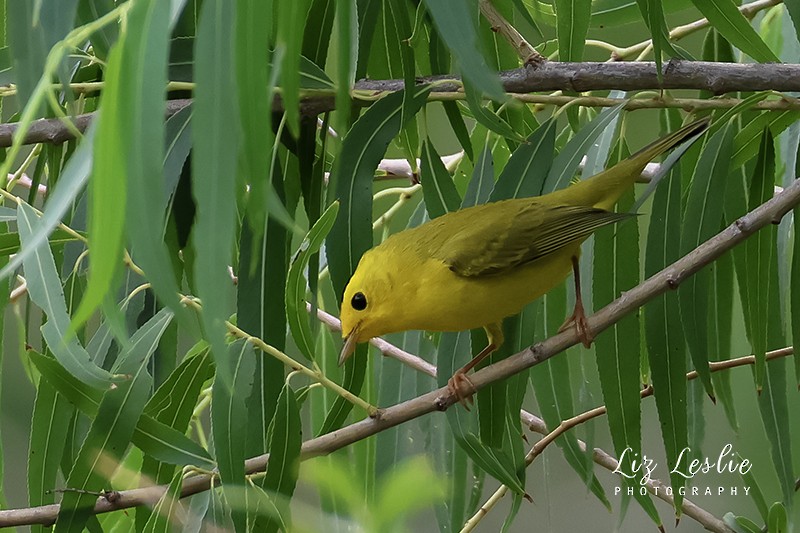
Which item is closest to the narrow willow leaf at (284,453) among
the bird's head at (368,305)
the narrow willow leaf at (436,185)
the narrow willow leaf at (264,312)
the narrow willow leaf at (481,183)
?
the narrow willow leaf at (264,312)

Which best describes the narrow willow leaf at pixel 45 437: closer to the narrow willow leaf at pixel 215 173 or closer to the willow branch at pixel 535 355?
the willow branch at pixel 535 355

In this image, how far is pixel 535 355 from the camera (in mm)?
2199

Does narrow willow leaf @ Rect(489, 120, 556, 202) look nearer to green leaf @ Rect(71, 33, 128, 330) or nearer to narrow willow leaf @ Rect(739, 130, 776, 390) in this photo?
narrow willow leaf @ Rect(739, 130, 776, 390)

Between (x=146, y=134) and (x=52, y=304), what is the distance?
3.60ft

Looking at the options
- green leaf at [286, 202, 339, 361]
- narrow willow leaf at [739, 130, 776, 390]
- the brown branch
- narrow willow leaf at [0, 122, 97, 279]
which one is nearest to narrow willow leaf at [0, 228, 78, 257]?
the brown branch

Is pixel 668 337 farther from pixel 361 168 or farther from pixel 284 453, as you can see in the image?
pixel 284 453

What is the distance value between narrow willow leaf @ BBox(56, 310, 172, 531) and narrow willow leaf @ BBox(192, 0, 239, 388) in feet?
3.56

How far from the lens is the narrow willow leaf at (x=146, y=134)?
1.19m

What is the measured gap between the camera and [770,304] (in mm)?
2725

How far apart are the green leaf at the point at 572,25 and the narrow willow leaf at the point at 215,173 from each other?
4.36ft

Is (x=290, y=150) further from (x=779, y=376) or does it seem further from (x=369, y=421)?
(x=779, y=376)

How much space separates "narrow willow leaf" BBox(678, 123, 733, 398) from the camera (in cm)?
247

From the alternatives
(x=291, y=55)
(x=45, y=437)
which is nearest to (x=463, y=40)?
(x=291, y=55)

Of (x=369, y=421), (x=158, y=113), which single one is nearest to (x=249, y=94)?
(x=158, y=113)
